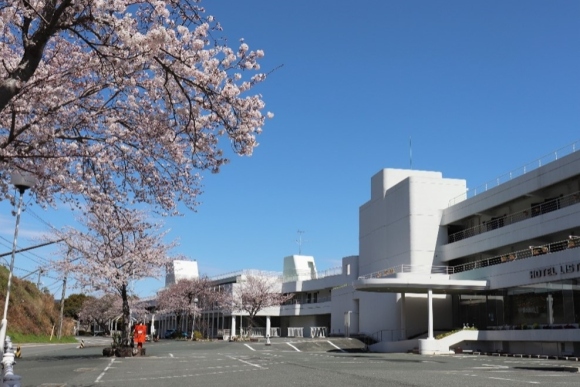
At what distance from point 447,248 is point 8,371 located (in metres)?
42.6

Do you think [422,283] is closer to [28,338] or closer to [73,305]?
[28,338]

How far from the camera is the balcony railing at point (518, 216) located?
37.8m

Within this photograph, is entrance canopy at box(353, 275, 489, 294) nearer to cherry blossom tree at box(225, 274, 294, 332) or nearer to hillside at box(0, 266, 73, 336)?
cherry blossom tree at box(225, 274, 294, 332)

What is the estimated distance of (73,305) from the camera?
→ 127 meters

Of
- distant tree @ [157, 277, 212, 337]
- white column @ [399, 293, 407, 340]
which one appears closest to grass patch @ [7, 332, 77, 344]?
distant tree @ [157, 277, 212, 337]

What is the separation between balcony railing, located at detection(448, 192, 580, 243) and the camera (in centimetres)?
3775

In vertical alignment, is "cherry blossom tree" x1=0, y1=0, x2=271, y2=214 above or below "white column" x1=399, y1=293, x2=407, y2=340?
above

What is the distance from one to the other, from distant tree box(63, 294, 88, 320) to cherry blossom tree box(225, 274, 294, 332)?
55808 millimetres

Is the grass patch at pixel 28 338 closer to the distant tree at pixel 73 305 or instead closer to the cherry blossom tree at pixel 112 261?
the cherry blossom tree at pixel 112 261

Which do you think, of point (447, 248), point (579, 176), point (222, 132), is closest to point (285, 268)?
point (447, 248)

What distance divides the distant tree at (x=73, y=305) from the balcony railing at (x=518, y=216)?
316ft

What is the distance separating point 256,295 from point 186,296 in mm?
12921

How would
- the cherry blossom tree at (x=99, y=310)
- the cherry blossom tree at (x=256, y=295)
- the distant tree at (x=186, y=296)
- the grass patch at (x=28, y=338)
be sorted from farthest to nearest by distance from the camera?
the cherry blossom tree at (x=99, y=310)
the distant tree at (x=186, y=296)
the cherry blossom tree at (x=256, y=295)
the grass patch at (x=28, y=338)

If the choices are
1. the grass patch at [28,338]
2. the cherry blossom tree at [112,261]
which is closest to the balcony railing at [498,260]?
the cherry blossom tree at [112,261]
